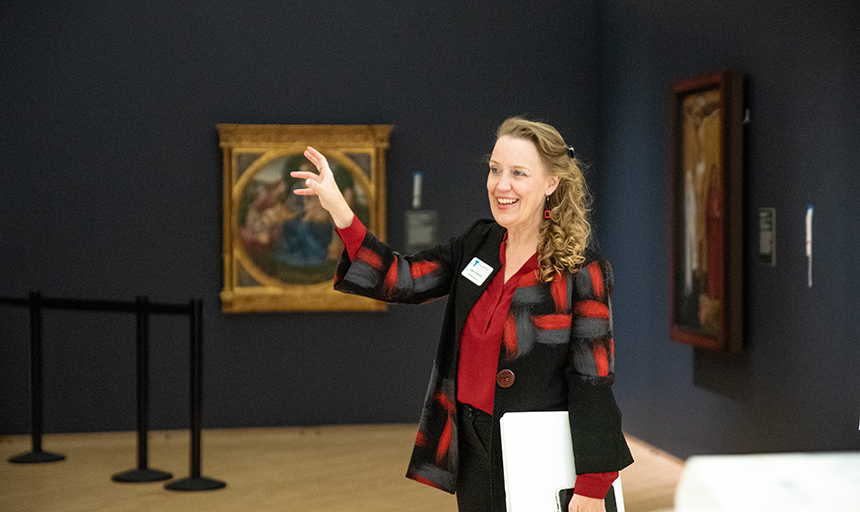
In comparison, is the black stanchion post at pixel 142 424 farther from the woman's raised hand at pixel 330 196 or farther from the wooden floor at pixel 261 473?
the woman's raised hand at pixel 330 196

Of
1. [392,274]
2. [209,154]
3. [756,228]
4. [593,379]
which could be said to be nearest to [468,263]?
[392,274]

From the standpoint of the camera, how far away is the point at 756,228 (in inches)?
212

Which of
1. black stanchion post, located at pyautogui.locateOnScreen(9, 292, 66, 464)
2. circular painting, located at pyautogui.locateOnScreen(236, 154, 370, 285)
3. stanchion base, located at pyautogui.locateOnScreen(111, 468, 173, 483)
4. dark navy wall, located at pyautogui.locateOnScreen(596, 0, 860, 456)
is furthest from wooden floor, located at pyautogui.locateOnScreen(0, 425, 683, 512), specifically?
circular painting, located at pyautogui.locateOnScreen(236, 154, 370, 285)

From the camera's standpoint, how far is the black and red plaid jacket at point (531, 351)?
83.3 inches

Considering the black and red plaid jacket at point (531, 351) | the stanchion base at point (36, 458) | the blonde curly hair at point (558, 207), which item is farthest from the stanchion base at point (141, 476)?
the blonde curly hair at point (558, 207)

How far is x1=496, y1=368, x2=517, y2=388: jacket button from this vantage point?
7.09ft

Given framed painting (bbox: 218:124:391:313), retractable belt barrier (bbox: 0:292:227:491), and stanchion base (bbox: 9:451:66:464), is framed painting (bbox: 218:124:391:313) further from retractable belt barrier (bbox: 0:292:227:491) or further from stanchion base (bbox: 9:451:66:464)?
stanchion base (bbox: 9:451:66:464)

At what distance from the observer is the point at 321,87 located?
25.2 ft

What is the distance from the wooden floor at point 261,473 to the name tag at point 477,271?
3.28 m

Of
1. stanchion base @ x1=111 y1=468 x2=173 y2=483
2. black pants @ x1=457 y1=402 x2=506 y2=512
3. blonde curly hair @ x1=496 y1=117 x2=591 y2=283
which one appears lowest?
stanchion base @ x1=111 y1=468 x2=173 y2=483

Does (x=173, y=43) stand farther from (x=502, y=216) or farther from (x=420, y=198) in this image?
(x=502, y=216)

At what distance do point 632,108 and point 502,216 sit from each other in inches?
211

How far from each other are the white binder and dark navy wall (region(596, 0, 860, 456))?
9.56 feet

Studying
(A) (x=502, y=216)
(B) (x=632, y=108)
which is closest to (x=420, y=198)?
(B) (x=632, y=108)
